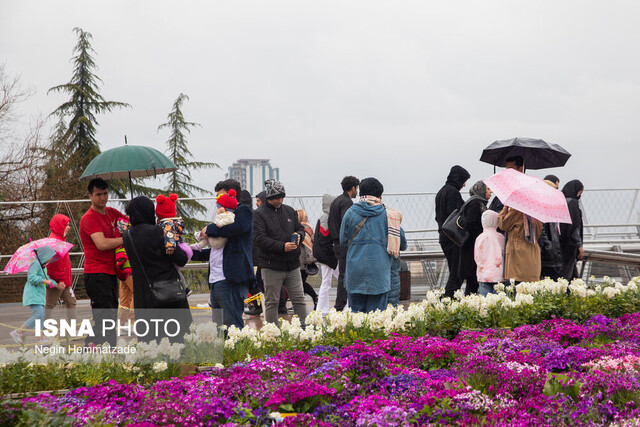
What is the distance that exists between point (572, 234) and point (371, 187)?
124 inches

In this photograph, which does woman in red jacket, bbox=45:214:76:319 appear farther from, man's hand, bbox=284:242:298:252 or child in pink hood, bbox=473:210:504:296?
child in pink hood, bbox=473:210:504:296

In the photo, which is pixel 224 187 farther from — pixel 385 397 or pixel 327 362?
pixel 385 397

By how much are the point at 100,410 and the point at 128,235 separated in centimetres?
232

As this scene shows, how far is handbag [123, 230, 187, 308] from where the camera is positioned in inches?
222

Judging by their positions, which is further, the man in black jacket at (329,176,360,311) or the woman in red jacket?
the man in black jacket at (329,176,360,311)

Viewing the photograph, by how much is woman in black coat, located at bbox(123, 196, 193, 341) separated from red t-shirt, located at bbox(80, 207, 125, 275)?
76 centimetres

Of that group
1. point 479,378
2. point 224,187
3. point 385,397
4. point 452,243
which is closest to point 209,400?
point 385,397

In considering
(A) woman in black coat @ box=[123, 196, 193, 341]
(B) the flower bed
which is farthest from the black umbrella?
(A) woman in black coat @ box=[123, 196, 193, 341]

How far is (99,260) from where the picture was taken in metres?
6.36

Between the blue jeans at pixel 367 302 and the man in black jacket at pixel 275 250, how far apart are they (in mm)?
697

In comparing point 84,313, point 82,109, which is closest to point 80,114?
point 82,109

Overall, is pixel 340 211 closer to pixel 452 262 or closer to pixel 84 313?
pixel 452 262

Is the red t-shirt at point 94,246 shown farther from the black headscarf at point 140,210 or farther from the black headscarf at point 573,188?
the black headscarf at point 573,188

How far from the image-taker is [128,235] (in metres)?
5.68
